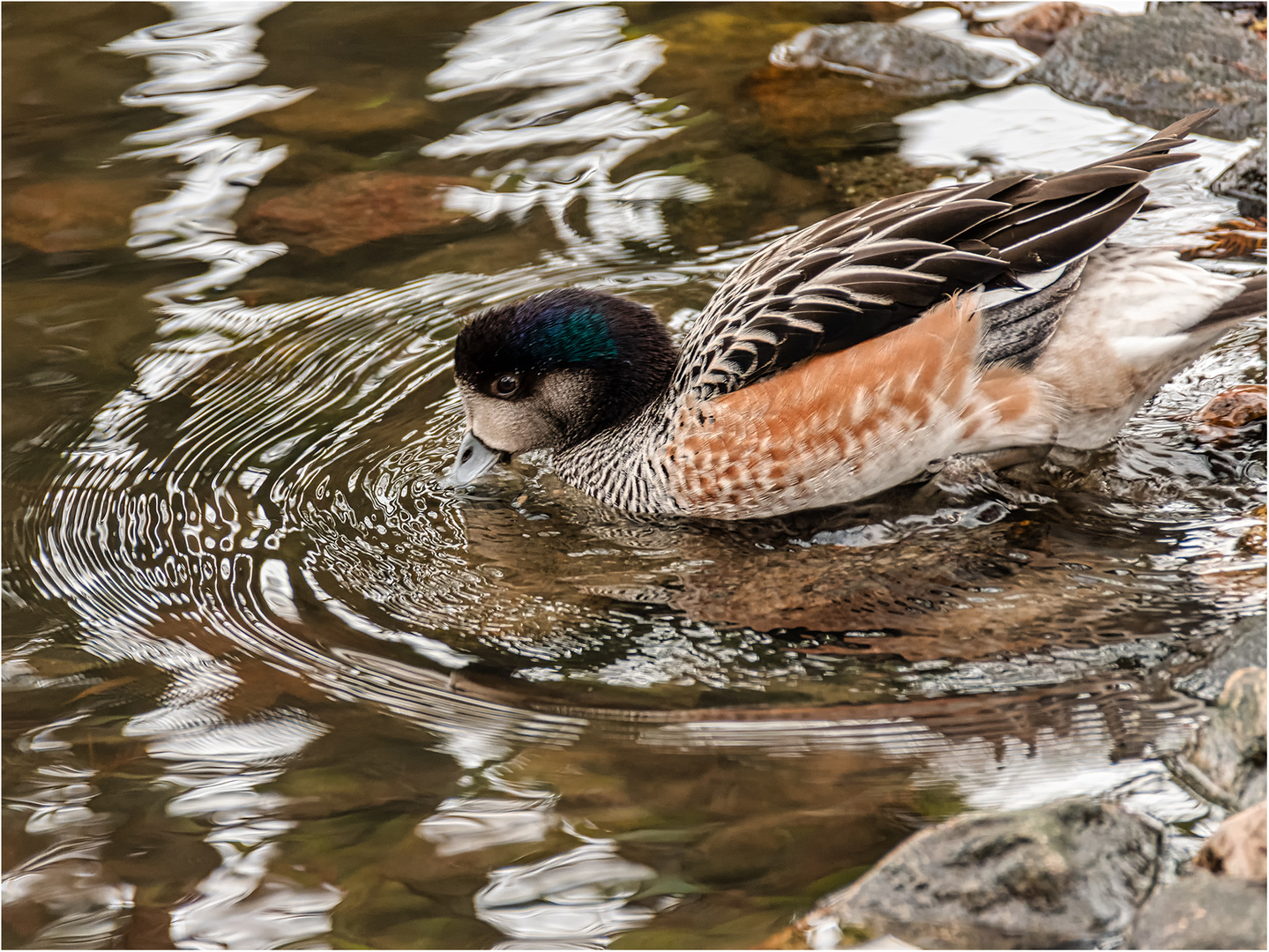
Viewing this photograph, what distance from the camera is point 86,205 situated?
7352 mm

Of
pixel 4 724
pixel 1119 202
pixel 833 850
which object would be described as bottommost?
pixel 833 850

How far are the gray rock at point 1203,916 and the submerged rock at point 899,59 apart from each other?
621 centimetres

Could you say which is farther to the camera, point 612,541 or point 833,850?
point 612,541

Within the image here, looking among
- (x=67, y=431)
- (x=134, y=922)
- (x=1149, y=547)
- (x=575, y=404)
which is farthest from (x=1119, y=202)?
(x=67, y=431)

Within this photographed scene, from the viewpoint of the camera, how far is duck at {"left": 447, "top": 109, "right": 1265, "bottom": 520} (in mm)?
4766

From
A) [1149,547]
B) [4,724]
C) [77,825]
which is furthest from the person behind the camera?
[1149,547]

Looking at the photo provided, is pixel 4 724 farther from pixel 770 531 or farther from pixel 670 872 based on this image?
pixel 770 531

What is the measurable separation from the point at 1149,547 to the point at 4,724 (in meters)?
3.94

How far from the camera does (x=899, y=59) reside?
843 cm

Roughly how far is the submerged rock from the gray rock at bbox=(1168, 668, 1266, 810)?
5.59m

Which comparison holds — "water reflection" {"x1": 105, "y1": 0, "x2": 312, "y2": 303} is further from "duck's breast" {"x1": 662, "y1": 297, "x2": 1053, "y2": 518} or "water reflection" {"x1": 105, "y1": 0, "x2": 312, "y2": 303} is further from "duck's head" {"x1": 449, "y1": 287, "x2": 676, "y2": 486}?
"duck's breast" {"x1": 662, "y1": 297, "x2": 1053, "y2": 518}

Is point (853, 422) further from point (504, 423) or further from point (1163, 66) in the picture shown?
point (1163, 66)

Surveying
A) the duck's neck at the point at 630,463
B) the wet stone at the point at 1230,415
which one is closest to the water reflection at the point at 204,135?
the duck's neck at the point at 630,463

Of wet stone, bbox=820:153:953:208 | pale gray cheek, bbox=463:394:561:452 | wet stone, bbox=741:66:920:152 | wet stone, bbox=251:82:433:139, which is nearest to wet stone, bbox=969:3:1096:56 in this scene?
wet stone, bbox=741:66:920:152
